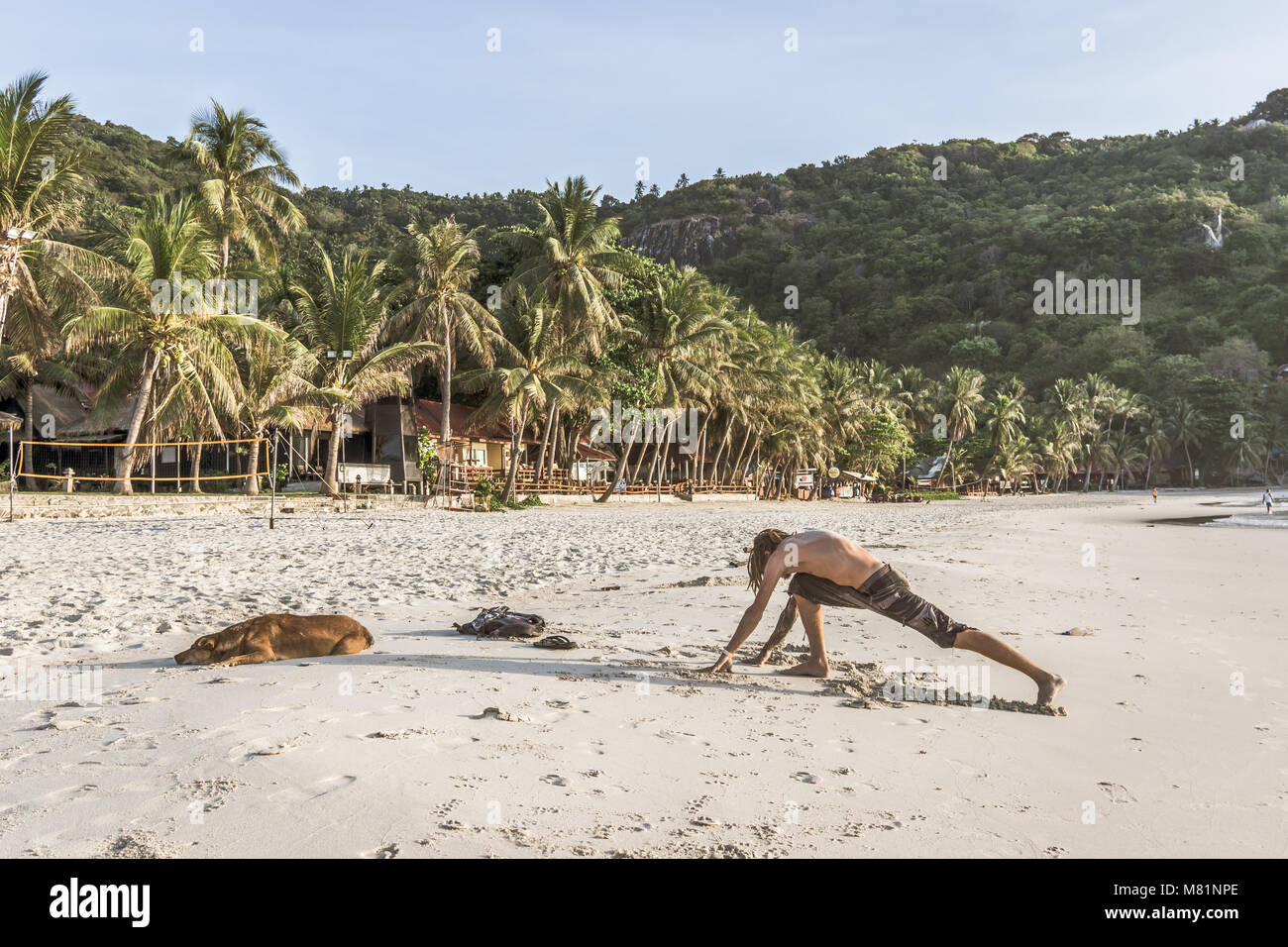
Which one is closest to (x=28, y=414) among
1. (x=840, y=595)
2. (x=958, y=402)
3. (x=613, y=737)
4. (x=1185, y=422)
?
(x=613, y=737)

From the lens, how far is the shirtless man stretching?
15.9ft

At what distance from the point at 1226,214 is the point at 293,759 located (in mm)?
138143

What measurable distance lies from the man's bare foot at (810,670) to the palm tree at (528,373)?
24.6 meters

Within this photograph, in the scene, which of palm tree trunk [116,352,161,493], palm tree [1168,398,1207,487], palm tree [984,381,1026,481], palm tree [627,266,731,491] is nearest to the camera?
palm tree trunk [116,352,161,493]

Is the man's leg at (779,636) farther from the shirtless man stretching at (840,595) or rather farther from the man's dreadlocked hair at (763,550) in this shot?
the man's dreadlocked hair at (763,550)

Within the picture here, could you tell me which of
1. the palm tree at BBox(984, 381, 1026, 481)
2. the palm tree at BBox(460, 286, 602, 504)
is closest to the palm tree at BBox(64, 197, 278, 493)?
the palm tree at BBox(460, 286, 602, 504)

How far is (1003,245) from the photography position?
4493 inches

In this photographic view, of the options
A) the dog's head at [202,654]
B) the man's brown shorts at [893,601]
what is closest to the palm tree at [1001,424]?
the man's brown shorts at [893,601]

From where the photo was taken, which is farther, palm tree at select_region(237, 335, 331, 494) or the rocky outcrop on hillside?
the rocky outcrop on hillside

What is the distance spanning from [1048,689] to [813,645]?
140 centimetres

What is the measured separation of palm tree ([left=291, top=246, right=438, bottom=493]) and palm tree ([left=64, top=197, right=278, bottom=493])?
11.7 ft

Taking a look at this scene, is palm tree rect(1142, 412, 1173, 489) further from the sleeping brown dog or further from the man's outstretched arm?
the sleeping brown dog

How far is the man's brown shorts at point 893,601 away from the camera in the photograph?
4891mm
